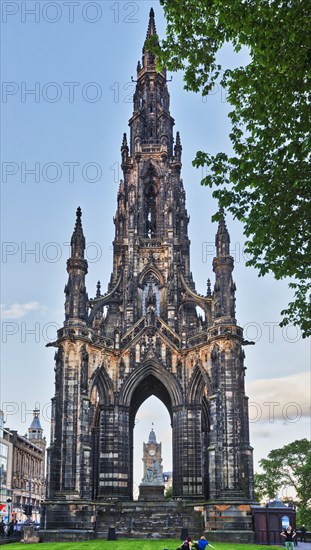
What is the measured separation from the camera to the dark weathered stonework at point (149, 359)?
35.3 metres

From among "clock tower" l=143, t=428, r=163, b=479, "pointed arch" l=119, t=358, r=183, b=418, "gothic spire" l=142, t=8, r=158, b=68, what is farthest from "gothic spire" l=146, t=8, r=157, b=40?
"clock tower" l=143, t=428, r=163, b=479

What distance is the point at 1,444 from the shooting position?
252ft

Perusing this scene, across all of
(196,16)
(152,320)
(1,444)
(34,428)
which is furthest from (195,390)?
(34,428)

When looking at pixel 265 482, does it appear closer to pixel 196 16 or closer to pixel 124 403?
pixel 124 403

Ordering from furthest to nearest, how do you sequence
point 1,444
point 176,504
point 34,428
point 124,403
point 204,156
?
1. point 34,428
2. point 1,444
3. point 124,403
4. point 176,504
5. point 204,156

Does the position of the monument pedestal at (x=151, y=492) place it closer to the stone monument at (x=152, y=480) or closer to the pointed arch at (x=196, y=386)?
the stone monument at (x=152, y=480)

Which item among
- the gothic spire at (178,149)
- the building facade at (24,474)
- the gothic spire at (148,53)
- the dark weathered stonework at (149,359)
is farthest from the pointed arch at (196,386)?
the building facade at (24,474)

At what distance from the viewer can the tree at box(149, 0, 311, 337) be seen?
13.3 meters

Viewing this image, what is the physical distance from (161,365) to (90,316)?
596 cm

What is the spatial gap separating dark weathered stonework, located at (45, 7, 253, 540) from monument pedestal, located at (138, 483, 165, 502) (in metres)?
0.99

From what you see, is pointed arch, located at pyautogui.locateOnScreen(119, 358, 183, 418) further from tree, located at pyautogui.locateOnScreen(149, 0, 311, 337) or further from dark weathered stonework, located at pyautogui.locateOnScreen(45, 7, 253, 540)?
tree, located at pyautogui.locateOnScreen(149, 0, 311, 337)

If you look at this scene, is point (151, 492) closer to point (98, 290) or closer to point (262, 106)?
point (98, 290)

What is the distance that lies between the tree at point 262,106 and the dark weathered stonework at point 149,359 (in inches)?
823

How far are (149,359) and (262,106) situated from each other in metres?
28.5
